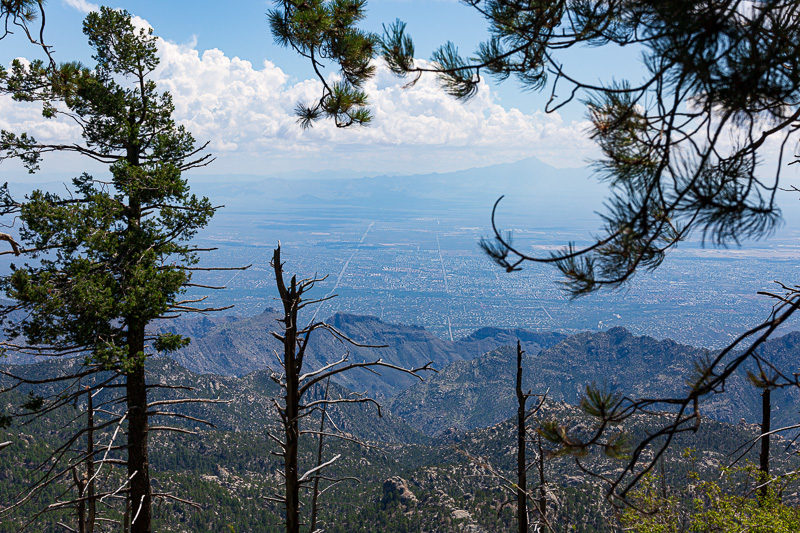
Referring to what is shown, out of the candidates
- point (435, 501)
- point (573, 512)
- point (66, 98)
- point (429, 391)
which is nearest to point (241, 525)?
point (435, 501)

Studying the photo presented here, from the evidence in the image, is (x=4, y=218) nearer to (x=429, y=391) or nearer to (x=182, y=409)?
(x=182, y=409)

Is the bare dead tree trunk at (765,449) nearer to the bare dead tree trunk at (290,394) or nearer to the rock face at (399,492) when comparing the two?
the bare dead tree trunk at (290,394)

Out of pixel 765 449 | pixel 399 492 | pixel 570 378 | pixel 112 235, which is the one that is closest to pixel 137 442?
pixel 112 235

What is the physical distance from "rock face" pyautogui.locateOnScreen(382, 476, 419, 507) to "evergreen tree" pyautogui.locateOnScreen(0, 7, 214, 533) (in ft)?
194

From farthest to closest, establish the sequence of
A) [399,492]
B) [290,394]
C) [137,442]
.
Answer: [399,492] → [137,442] → [290,394]

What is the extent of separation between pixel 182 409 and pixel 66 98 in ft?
354

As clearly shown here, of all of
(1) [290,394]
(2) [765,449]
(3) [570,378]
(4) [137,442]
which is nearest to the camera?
(1) [290,394]

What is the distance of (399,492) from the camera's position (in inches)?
2591

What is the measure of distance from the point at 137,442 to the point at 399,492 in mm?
61995

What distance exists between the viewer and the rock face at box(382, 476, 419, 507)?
208 feet

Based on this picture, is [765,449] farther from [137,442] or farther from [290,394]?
[137,442]

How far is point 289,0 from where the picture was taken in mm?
6270

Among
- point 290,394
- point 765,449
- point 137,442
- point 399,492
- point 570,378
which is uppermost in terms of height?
point 290,394

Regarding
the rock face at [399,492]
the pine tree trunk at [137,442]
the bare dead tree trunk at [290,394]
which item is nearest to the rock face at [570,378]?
the rock face at [399,492]
